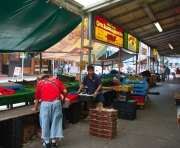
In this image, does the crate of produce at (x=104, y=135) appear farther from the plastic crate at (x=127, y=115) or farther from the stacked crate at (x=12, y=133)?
the stacked crate at (x=12, y=133)

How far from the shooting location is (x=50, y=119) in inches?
159

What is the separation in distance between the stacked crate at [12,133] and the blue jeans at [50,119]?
538mm

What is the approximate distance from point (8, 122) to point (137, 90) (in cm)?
576

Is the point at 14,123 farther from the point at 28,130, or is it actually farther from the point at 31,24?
the point at 31,24

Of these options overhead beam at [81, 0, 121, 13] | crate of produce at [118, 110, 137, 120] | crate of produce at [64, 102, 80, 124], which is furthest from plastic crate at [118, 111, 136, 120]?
overhead beam at [81, 0, 121, 13]

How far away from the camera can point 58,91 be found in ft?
13.6

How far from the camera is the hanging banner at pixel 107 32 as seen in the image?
293 inches

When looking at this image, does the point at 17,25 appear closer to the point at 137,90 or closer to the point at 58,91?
the point at 58,91

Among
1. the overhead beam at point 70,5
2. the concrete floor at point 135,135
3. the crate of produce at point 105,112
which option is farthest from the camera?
the overhead beam at point 70,5

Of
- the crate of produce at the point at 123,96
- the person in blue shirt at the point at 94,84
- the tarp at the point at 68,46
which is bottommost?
the crate of produce at the point at 123,96

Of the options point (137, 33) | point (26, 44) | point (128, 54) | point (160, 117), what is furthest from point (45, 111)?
point (128, 54)

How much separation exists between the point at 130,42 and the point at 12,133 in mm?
9291

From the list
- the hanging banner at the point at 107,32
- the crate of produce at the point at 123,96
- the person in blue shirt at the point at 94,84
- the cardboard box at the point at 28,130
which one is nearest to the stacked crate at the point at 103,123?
the person in blue shirt at the point at 94,84

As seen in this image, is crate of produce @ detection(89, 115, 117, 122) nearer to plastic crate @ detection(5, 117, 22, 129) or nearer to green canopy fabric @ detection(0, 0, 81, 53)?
plastic crate @ detection(5, 117, 22, 129)
